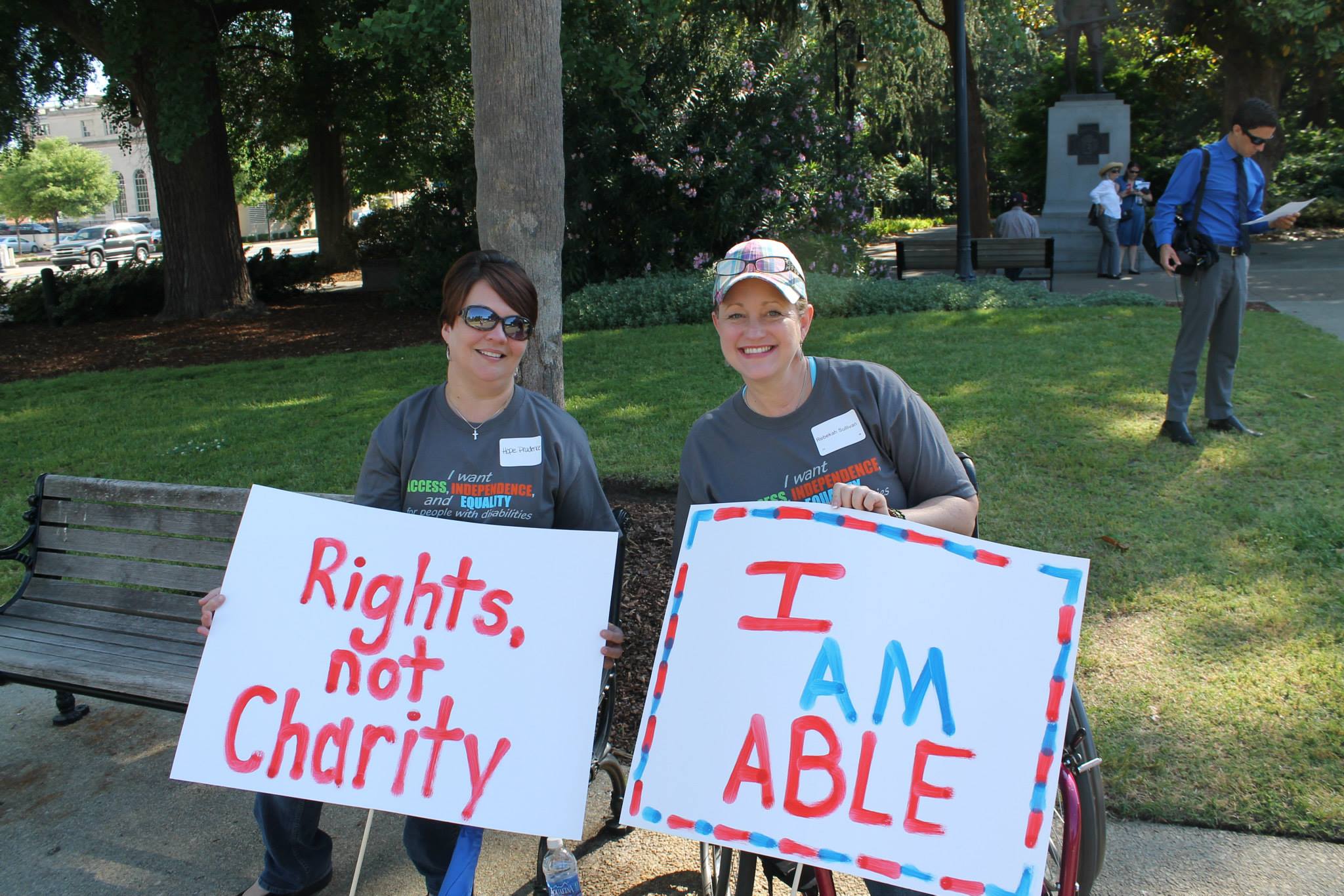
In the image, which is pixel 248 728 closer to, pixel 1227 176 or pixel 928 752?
pixel 928 752

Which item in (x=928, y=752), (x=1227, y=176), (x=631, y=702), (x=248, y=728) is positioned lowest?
(x=631, y=702)

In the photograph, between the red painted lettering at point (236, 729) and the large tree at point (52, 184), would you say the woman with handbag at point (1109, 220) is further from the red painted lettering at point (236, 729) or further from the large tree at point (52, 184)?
the large tree at point (52, 184)

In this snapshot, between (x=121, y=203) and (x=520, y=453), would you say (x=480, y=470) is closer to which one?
(x=520, y=453)

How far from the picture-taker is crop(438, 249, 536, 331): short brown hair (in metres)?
2.85

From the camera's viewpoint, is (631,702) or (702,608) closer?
(702,608)

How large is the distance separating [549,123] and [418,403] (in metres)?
1.63

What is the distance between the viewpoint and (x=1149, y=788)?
3146 millimetres

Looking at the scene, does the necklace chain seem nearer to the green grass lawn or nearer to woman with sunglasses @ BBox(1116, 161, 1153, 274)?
the green grass lawn

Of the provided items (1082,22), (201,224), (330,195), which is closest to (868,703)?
(201,224)

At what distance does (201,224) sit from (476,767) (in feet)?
49.4

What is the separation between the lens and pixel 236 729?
8.10 ft

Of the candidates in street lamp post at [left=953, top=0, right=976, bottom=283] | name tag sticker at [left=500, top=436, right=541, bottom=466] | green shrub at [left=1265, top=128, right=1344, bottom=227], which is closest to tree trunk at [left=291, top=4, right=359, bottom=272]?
street lamp post at [left=953, top=0, right=976, bottom=283]

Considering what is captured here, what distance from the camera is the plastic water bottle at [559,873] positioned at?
2.69 metres

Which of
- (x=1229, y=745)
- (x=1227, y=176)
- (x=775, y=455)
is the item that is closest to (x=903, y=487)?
(x=775, y=455)
